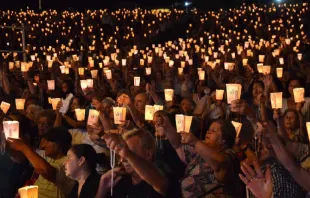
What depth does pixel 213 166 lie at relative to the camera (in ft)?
16.4

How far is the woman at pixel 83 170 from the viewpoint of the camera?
4.86 metres

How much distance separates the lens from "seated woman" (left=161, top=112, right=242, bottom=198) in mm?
4980

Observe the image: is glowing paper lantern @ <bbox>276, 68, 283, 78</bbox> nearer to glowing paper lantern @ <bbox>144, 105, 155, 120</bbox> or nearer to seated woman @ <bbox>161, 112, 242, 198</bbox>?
glowing paper lantern @ <bbox>144, 105, 155, 120</bbox>

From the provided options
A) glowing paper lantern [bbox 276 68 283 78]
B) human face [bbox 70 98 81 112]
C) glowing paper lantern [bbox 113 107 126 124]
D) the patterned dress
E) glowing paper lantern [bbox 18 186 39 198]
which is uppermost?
glowing paper lantern [bbox 276 68 283 78]

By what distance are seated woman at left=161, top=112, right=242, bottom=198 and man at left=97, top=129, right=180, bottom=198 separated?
0.32m

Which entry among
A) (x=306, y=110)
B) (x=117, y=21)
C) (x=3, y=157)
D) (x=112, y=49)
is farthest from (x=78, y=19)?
(x=3, y=157)

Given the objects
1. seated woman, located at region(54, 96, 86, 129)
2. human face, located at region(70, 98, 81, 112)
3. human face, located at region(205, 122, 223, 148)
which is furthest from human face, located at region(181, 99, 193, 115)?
human face, located at region(205, 122, 223, 148)

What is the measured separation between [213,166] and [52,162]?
1243mm

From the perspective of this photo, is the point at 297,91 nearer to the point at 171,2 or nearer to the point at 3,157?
the point at 3,157

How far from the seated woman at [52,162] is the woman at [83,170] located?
12.9 inches

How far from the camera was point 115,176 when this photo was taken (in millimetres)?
4660

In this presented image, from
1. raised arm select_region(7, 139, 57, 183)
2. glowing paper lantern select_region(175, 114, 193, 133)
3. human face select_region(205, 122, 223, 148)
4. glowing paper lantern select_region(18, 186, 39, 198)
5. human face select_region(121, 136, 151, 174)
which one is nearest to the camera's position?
glowing paper lantern select_region(18, 186, 39, 198)

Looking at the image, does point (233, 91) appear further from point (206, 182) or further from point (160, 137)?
point (206, 182)

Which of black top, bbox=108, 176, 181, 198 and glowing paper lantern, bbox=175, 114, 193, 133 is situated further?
glowing paper lantern, bbox=175, 114, 193, 133
